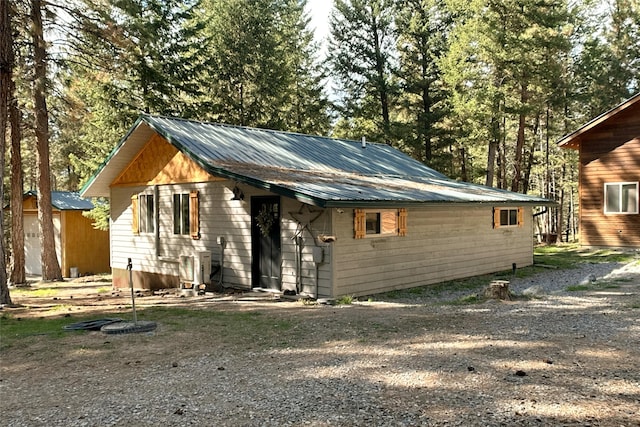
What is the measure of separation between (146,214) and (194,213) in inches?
99.2

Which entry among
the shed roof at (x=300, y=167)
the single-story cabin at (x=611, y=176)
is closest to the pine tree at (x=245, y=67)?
the shed roof at (x=300, y=167)

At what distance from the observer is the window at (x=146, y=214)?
1484 centimetres

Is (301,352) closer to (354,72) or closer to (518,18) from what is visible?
(518,18)

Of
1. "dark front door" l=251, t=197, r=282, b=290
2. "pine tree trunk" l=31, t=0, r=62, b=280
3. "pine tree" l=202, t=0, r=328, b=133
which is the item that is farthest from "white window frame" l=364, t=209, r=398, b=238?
"pine tree" l=202, t=0, r=328, b=133

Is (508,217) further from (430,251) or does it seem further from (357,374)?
(357,374)

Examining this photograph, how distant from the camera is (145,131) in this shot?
14008 mm

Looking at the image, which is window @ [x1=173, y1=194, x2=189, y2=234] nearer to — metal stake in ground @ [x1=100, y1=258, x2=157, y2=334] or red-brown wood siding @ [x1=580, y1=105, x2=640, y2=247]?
metal stake in ground @ [x1=100, y1=258, x2=157, y2=334]

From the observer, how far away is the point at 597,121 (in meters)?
18.9

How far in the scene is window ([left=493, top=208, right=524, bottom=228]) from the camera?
48.9 feet

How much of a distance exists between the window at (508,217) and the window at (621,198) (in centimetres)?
545

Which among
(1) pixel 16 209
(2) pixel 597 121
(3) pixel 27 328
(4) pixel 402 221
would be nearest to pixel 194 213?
(4) pixel 402 221

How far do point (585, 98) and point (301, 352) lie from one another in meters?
27.3

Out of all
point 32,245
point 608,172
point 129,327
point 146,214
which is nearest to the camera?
point 129,327

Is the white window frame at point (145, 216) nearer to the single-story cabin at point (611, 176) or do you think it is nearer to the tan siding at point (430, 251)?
the tan siding at point (430, 251)
